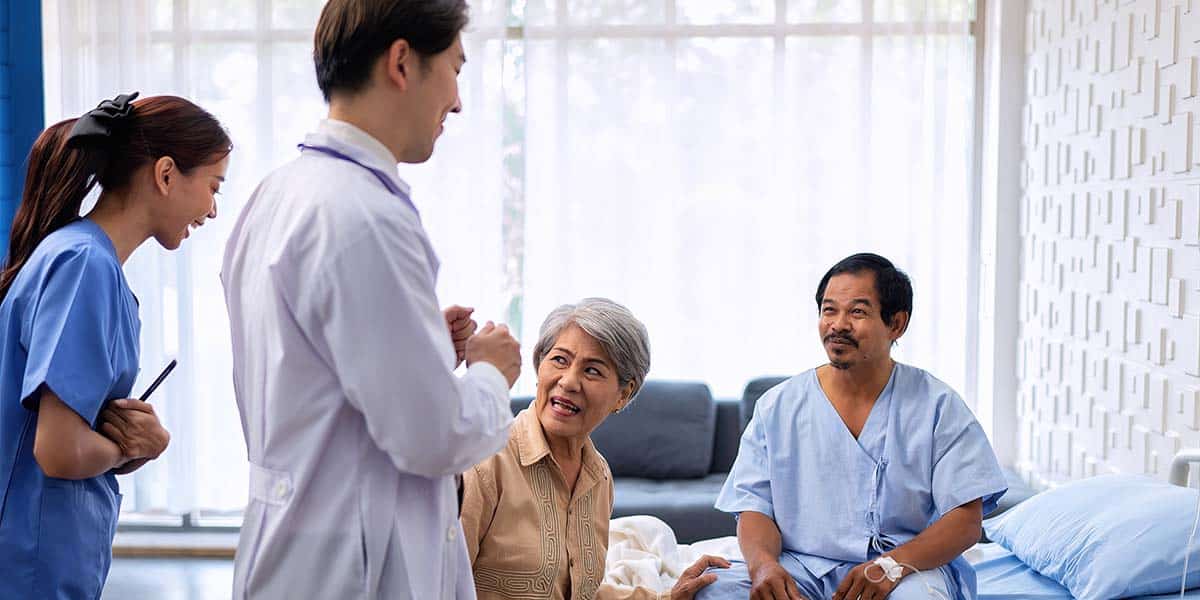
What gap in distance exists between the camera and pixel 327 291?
1236mm

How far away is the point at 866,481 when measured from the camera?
2.47 m

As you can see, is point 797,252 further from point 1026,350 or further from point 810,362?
point 1026,350

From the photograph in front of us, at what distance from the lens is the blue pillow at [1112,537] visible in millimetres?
2385

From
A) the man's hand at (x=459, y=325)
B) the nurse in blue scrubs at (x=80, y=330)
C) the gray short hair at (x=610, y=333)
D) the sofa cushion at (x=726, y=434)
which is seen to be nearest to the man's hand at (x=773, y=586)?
the gray short hair at (x=610, y=333)

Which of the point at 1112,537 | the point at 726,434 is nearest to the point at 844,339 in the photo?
the point at 1112,537

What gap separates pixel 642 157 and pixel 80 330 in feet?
11.2

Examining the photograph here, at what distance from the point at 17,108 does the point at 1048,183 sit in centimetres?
357

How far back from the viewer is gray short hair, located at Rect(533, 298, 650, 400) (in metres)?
2.20

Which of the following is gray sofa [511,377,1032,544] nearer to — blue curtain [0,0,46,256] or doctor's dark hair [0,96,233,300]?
blue curtain [0,0,46,256]

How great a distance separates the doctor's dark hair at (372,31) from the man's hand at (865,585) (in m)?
1.51

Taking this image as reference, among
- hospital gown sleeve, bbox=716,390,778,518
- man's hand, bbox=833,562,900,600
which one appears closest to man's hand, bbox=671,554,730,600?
hospital gown sleeve, bbox=716,390,778,518

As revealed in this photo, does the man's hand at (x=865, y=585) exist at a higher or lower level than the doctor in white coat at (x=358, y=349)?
Result: lower

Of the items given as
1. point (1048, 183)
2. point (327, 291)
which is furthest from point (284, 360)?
point (1048, 183)

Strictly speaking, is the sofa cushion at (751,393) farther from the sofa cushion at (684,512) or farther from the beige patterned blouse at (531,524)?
the beige patterned blouse at (531,524)
